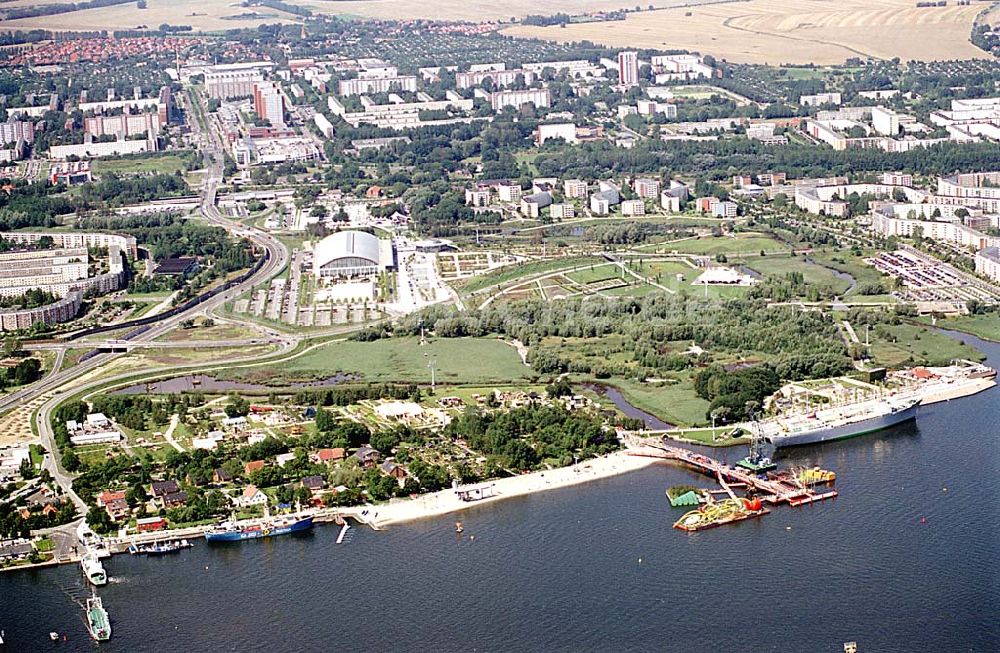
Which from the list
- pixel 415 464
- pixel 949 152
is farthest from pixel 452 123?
pixel 415 464

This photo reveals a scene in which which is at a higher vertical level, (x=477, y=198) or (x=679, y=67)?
(x=679, y=67)

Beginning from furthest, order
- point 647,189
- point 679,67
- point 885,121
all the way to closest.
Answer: point 679,67, point 885,121, point 647,189

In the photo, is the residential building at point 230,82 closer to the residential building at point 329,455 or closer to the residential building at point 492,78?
the residential building at point 492,78

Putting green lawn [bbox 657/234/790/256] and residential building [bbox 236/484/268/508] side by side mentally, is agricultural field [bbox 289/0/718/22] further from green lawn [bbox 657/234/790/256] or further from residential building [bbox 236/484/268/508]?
residential building [bbox 236/484/268/508]

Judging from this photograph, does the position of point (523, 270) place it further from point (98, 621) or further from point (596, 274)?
point (98, 621)

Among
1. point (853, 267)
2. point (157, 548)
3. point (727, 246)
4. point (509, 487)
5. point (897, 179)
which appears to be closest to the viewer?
point (157, 548)

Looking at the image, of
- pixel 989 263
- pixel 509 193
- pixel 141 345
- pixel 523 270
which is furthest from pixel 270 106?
pixel 989 263

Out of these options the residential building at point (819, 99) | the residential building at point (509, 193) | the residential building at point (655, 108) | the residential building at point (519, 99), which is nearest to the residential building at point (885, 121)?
the residential building at point (819, 99)

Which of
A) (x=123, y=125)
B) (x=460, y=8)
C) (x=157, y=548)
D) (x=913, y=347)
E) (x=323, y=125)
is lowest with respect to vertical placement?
(x=913, y=347)
